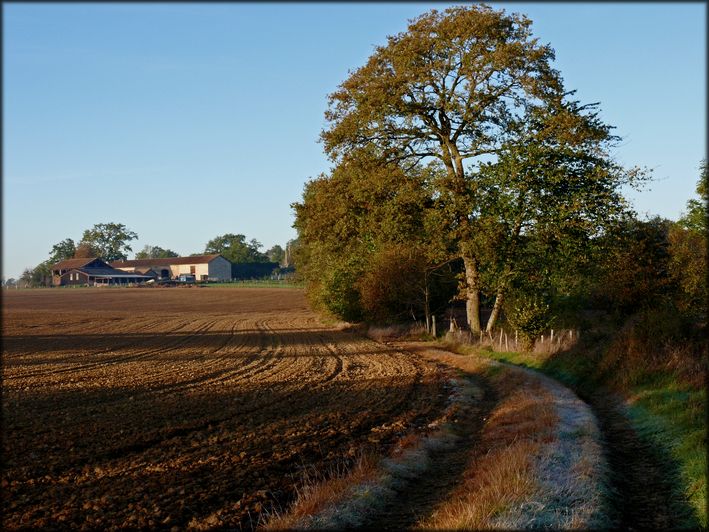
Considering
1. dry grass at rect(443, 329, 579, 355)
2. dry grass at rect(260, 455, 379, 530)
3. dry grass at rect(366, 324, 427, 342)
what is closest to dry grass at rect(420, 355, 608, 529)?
dry grass at rect(260, 455, 379, 530)

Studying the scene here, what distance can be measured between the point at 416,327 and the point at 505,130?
46.6 feet

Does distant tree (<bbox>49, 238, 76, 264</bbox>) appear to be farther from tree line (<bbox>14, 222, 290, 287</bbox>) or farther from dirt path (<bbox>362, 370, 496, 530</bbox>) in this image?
dirt path (<bbox>362, 370, 496, 530</bbox>)

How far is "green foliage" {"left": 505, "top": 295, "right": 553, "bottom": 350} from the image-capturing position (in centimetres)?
2673

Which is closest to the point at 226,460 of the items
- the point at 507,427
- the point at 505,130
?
the point at 507,427

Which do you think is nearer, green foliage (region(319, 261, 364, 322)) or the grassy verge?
the grassy verge

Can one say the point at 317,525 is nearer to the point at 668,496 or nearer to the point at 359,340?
the point at 668,496

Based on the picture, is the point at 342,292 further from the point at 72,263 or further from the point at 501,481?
the point at 72,263

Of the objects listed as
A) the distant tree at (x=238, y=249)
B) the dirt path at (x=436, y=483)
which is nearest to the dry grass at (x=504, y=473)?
the dirt path at (x=436, y=483)

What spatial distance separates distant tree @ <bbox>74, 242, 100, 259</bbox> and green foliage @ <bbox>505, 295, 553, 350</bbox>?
101 m

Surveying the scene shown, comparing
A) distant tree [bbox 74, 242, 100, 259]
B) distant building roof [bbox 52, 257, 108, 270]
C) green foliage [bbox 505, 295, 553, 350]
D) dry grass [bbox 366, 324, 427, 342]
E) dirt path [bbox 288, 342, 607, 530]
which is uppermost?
distant tree [bbox 74, 242, 100, 259]

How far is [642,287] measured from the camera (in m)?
31.5

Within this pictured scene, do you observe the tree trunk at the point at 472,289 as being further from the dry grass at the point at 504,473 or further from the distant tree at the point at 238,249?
the distant tree at the point at 238,249

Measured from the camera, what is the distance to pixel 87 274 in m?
117

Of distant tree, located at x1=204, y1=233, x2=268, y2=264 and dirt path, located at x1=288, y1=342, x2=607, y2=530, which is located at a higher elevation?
distant tree, located at x1=204, y1=233, x2=268, y2=264
